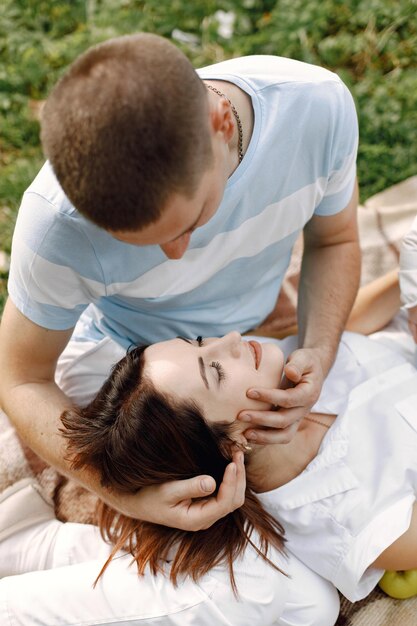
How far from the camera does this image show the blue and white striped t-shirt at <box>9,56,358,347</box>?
206 centimetres

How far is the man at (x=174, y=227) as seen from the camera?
1.55 metres

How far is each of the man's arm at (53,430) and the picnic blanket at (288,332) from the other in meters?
0.51

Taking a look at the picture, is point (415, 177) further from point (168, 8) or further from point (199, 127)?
point (199, 127)

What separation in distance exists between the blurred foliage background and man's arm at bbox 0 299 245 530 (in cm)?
180

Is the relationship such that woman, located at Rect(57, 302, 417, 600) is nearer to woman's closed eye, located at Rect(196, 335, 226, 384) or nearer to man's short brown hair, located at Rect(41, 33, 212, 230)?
woman's closed eye, located at Rect(196, 335, 226, 384)

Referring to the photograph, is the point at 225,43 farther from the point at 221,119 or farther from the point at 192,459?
the point at 192,459

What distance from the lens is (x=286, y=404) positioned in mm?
2211

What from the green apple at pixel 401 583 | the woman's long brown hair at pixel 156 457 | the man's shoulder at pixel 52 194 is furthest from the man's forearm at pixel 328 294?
the man's shoulder at pixel 52 194

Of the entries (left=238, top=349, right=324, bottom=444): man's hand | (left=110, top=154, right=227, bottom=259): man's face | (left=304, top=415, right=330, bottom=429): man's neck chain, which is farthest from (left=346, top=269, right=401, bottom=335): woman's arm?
(left=110, top=154, right=227, bottom=259): man's face

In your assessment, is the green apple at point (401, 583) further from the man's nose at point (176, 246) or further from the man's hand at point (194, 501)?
the man's nose at point (176, 246)

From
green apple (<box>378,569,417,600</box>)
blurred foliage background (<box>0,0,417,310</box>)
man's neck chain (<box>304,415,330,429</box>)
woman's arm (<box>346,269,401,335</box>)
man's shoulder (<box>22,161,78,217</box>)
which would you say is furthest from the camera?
blurred foliage background (<box>0,0,417,310</box>)

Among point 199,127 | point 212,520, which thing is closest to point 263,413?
point 212,520

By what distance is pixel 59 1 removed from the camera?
15.8ft

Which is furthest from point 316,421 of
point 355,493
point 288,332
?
point 288,332
